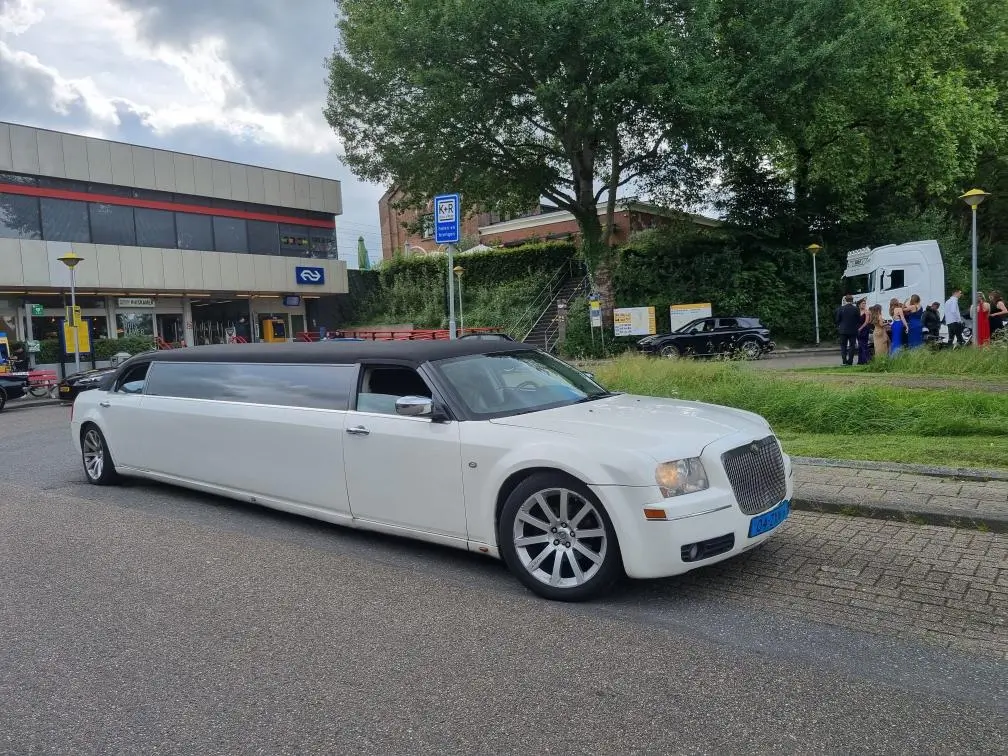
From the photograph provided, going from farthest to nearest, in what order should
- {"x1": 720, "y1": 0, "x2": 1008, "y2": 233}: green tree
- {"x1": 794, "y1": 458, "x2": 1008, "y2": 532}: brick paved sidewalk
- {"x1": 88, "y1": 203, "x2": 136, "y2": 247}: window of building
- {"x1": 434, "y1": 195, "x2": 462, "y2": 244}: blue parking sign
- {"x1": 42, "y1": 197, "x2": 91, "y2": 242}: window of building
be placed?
{"x1": 88, "y1": 203, "x2": 136, "y2": 247}: window of building, {"x1": 42, "y1": 197, "x2": 91, "y2": 242}: window of building, {"x1": 720, "y1": 0, "x2": 1008, "y2": 233}: green tree, {"x1": 434, "y1": 195, "x2": 462, "y2": 244}: blue parking sign, {"x1": 794, "y1": 458, "x2": 1008, "y2": 532}: brick paved sidewalk

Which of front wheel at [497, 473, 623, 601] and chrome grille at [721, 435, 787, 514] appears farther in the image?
chrome grille at [721, 435, 787, 514]

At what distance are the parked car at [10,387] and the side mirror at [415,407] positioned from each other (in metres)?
16.9

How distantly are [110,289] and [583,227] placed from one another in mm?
19256

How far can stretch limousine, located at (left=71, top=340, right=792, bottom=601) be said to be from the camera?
4.06 metres

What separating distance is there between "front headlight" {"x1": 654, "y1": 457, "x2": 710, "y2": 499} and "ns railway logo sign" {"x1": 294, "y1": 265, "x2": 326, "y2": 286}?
3520 cm

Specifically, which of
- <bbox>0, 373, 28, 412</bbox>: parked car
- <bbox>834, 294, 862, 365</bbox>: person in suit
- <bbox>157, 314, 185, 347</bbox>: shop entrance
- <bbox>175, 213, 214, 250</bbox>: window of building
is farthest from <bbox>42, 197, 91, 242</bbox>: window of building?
<bbox>834, 294, 862, 365</bbox>: person in suit

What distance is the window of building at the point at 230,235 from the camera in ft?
111

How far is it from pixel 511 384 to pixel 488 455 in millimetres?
843

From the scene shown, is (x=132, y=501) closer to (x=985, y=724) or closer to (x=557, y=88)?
(x=985, y=724)

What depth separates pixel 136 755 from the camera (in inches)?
111

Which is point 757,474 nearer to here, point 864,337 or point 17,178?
point 864,337

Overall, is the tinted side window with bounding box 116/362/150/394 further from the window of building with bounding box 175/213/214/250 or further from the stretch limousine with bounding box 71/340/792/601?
→ the window of building with bounding box 175/213/214/250

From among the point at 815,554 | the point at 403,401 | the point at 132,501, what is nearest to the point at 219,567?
the point at 403,401

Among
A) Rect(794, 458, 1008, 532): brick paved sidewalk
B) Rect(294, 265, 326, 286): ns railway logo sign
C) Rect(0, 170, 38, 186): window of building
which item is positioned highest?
Rect(0, 170, 38, 186): window of building
